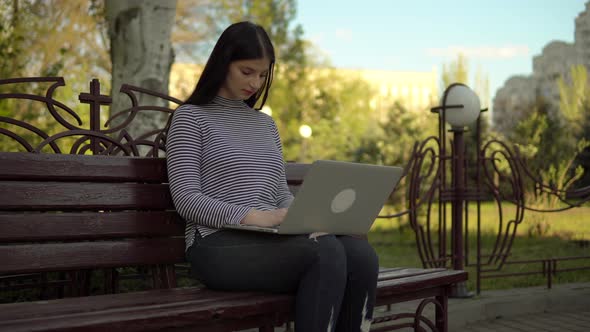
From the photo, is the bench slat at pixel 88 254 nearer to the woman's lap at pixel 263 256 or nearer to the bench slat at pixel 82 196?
the bench slat at pixel 82 196

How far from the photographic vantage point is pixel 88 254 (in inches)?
113

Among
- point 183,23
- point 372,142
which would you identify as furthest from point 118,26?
point 183,23

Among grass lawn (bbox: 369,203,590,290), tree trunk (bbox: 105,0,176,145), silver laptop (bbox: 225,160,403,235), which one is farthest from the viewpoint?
grass lawn (bbox: 369,203,590,290)

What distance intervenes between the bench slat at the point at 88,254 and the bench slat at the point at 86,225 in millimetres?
28

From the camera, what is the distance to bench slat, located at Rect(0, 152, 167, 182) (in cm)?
275

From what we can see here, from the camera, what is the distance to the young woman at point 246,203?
2.62 m

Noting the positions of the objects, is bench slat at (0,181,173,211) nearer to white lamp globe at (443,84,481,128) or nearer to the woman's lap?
the woman's lap

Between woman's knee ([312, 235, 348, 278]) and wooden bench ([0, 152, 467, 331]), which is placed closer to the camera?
wooden bench ([0, 152, 467, 331])

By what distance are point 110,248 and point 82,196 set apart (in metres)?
0.22

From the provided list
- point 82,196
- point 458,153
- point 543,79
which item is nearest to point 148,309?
point 82,196

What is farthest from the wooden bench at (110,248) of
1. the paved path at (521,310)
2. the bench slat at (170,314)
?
the paved path at (521,310)

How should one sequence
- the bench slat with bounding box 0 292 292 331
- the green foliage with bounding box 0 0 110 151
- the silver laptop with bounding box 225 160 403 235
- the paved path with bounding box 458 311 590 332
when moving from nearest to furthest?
the bench slat with bounding box 0 292 292 331 → the silver laptop with bounding box 225 160 403 235 → the paved path with bounding box 458 311 590 332 → the green foliage with bounding box 0 0 110 151

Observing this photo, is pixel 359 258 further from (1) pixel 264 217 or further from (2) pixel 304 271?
(1) pixel 264 217

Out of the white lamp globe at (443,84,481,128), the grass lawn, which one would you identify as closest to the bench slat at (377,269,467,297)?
the white lamp globe at (443,84,481,128)
